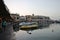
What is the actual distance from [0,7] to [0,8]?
0.33 m

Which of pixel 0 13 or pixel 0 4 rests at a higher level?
pixel 0 4

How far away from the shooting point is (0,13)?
23.9 meters

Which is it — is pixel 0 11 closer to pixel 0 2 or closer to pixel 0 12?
pixel 0 12

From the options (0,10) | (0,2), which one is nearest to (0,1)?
(0,2)

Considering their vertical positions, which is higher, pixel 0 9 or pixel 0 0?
pixel 0 0

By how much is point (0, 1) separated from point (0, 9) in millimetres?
1371

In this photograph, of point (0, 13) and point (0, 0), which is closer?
point (0, 0)

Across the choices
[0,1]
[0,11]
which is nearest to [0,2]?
[0,1]

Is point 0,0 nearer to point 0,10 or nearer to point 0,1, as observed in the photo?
point 0,1

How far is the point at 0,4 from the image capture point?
74.6ft

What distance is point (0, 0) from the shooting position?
22.4 m

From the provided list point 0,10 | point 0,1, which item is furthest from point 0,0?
point 0,10

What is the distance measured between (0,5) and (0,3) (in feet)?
1.25

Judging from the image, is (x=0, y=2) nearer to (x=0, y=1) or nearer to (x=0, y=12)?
(x=0, y=1)
